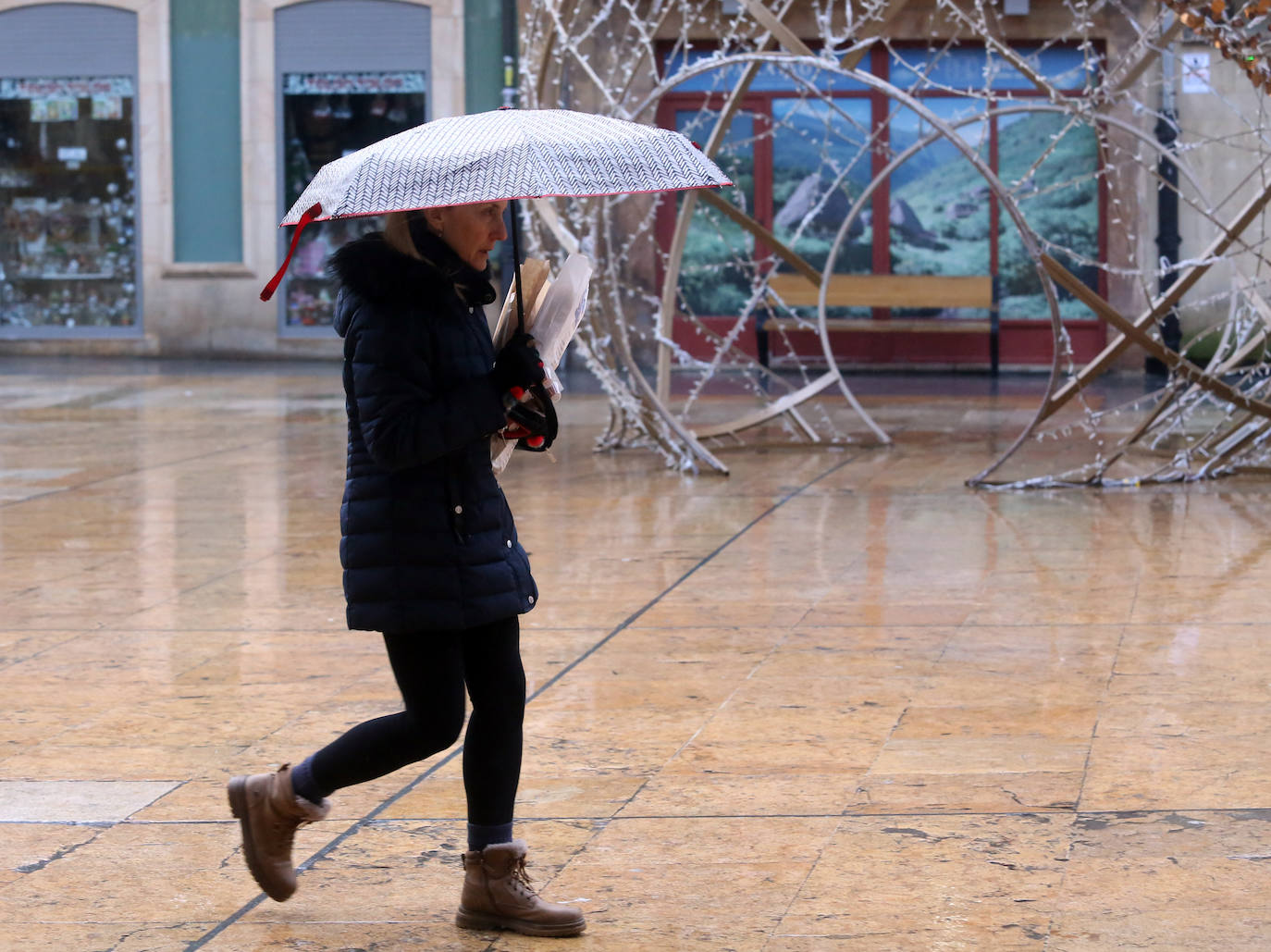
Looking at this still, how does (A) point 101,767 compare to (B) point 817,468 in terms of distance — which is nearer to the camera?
(A) point 101,767

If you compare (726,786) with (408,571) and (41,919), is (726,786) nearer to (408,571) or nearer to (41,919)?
(408,571)

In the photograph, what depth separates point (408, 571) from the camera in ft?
11.5

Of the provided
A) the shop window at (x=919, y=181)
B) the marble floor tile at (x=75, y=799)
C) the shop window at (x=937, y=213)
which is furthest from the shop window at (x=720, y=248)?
the marble floor tile at (x=75, y=799)

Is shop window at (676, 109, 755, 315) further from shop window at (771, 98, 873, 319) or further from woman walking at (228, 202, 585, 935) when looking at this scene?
woman walking at (228, 202, 585, 935)

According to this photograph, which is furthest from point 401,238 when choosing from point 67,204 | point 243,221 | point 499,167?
point 67,204

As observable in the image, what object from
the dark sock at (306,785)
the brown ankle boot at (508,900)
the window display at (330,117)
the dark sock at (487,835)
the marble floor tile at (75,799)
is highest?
the window display at (330,117)

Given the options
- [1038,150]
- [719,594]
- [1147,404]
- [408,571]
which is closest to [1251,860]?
[408,571]

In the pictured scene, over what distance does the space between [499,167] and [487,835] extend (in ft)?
4.28

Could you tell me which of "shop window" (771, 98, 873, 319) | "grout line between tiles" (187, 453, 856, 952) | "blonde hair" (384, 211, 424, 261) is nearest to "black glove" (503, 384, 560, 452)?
"blonde hair" (384, 211, 424, 261)

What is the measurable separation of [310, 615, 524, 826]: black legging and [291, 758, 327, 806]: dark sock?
0.11 feet

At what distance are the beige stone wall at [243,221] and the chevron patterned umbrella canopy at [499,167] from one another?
1580cm

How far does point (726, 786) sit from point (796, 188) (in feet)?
47.5

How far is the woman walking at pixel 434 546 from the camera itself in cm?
348

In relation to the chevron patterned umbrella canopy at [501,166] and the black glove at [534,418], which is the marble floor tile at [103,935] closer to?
the black glove at [534,418]
